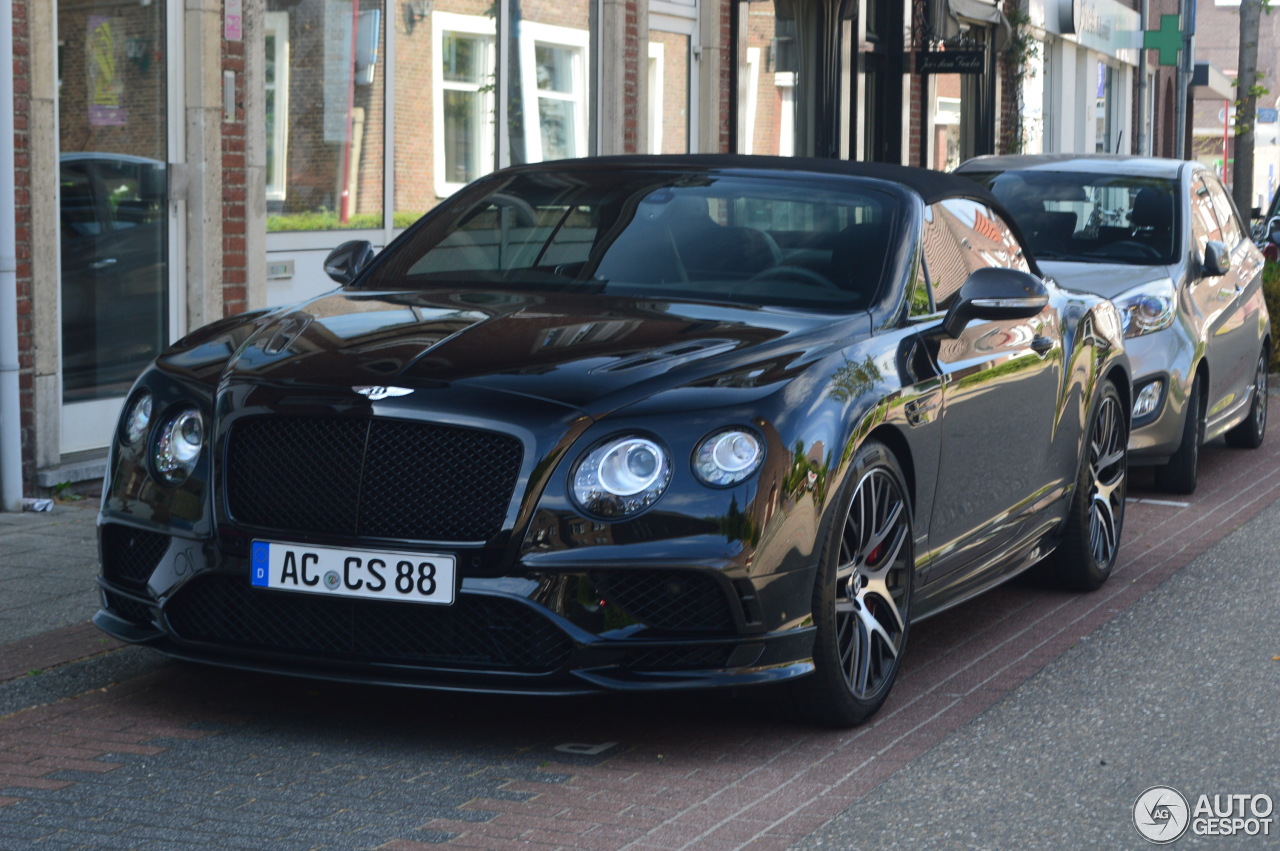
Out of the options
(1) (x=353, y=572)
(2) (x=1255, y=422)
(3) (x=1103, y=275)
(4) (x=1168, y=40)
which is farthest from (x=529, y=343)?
Answer: (4) (x=1168, y=40)

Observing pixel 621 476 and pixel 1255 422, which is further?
pixel 1255 422

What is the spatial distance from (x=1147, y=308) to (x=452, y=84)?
5.48 meters

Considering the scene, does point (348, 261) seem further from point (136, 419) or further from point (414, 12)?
point (414, 12)

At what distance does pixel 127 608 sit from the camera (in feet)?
16.6

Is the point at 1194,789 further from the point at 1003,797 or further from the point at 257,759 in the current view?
the point at 257,759

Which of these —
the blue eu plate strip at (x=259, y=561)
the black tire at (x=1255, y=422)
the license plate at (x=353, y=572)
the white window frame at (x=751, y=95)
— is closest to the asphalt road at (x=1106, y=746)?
the license plate at (x=353, y=572)

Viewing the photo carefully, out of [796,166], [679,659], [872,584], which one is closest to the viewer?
[679,659]

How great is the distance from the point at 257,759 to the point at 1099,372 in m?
3.71

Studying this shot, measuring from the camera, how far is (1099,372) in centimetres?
706

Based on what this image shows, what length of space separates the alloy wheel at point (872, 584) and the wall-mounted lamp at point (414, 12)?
7927 mm

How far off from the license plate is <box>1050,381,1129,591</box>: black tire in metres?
3.19

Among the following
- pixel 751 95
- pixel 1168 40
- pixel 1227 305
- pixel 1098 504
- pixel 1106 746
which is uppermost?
pixel 1168 40

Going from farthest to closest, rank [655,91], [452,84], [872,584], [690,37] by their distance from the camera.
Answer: [690,37], [655,91], [452,84], [872,584]

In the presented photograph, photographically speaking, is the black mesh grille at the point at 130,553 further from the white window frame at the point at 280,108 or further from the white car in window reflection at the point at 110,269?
A: the white window frame at the point at 280,108
